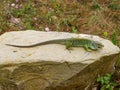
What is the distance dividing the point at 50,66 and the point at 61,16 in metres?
3.59

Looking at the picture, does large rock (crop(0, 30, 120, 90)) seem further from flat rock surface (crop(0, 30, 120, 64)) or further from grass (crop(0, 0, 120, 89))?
grass (crop(0, 0, 120, 89))

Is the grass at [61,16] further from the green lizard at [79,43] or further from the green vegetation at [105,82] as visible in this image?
the green lizard at [79,43]

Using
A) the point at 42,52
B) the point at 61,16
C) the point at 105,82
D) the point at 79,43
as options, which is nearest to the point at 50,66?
the point at 42,52

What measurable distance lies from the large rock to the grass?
239 cm

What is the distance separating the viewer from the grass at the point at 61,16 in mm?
7723

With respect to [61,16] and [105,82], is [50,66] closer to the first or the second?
[105,82]

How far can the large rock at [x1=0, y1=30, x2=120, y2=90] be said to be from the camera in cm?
479

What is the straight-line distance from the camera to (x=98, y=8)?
28.9ft

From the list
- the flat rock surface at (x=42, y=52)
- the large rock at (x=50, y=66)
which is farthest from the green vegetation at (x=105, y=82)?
the flat rock surface at (x=42, y=52)

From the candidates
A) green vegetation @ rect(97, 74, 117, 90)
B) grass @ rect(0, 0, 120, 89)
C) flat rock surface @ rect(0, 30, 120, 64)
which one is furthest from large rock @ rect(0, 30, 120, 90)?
grass @ rect(0, 0, 120, 89)

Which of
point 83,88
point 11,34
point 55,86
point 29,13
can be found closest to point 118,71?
point 83,88

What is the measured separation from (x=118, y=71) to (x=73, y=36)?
0.96 metres

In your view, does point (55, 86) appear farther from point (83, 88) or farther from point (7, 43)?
point (7, 43)

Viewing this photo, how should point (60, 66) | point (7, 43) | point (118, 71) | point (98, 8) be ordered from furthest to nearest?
point (98, 8), point (118, 71), point (7, 43), point (60, 66)
